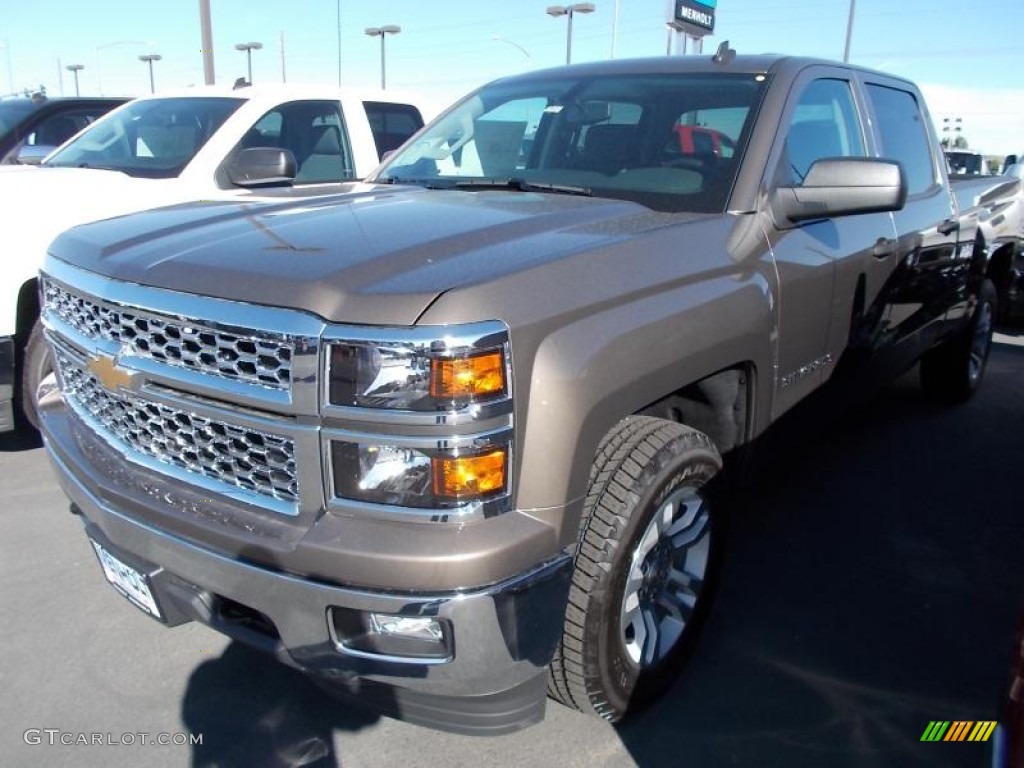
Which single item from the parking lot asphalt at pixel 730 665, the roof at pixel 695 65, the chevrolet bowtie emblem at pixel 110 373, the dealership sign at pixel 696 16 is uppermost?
the dealership sign at pixel 696 16

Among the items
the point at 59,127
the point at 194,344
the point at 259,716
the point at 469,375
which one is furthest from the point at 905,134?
the point at 59,127

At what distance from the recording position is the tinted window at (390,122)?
649 centimetres

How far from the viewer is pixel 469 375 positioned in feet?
5.88

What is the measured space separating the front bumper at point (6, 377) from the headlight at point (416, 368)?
3035 millimetres

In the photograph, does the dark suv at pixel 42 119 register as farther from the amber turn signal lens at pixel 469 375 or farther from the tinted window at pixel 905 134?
the amber turn signal lens at pixel 469 375

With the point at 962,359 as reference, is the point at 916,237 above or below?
above

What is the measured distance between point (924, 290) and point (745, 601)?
1971 mm

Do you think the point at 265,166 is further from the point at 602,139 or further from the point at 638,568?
the point at 638,568

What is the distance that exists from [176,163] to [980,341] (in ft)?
17.9

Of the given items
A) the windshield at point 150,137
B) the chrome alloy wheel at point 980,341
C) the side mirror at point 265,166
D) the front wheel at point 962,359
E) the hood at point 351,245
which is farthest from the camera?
the chrome alloy wheel at point 980,341

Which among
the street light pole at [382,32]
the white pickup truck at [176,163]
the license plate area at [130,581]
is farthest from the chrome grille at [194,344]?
the street light pole at [382,32]

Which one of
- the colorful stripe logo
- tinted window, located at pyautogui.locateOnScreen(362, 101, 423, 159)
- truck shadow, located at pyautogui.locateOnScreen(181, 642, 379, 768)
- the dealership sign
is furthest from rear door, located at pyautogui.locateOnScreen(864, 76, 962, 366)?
the dealership sign

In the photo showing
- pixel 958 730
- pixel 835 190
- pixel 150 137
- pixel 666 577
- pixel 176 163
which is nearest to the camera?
pixel 958 730

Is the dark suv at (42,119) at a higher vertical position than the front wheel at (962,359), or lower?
higher
